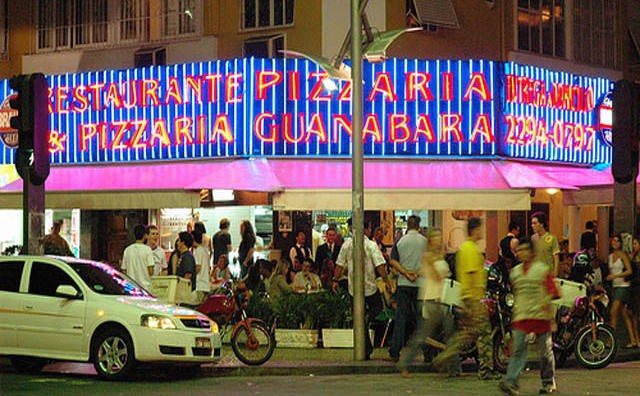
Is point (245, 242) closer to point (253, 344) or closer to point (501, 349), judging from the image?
point (253, 344)

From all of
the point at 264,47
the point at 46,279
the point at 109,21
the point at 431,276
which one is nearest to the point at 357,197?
the point at 431,276

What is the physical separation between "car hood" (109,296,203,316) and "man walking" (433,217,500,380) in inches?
133

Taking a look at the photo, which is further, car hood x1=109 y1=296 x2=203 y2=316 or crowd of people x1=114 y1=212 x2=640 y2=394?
car hood x1=109 y1=296 x2=203 y2=316

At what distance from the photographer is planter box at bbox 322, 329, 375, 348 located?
17750mm

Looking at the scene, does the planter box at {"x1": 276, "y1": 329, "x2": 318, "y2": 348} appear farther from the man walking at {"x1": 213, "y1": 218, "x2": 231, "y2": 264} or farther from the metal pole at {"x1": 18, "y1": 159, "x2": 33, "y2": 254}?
the man walking at {"x1": 213, "y1": 218, "x2": 231, "y2": 264}

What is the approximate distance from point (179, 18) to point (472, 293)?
14215 millimetres

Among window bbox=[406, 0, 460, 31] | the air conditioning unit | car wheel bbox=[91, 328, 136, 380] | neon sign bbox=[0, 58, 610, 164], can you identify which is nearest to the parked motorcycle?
car wheel bbox=[91, 328, 136, 380]

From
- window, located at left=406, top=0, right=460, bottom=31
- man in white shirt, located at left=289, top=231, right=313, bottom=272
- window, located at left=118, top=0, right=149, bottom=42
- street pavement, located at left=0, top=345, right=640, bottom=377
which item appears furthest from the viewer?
window, located at left=118, top=0, right=149, bottom=42

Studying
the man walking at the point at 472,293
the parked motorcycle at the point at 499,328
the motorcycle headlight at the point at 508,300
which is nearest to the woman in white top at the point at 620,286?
the parked motorcycle at the point at 499,328

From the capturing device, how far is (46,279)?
49.9ft

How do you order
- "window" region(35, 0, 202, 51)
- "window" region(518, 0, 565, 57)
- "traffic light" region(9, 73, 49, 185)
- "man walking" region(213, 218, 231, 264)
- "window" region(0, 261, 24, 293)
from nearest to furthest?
1. "window" region(0, 261, 24, 293)
2. "traffic light" region(9, 73, 49, 185)
3. "man walking" region(213, 218, 231, 264)
4. "window" region(35, 0, 202, 51)
5. "window" region(518, 0, 565, 57)

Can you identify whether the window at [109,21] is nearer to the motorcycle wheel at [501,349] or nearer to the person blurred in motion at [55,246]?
the person blurred in motion at [55,246]

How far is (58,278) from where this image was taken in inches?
597

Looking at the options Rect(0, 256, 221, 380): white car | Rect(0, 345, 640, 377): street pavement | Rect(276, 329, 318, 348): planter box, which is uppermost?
Rect(0, 256, 221, 380): white car
